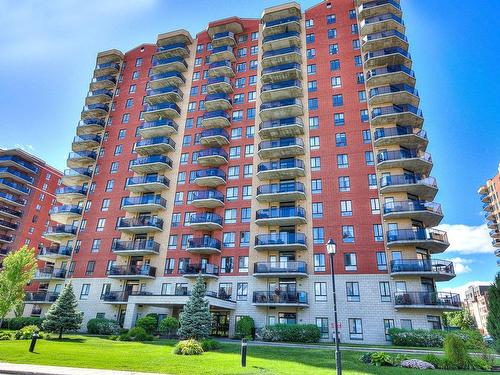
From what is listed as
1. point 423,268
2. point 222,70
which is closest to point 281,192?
point 423,268

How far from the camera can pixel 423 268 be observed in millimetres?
32906

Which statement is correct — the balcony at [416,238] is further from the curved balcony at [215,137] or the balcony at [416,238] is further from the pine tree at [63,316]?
the pine tree at [63,316]

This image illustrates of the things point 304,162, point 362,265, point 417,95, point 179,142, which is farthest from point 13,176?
point 417,95

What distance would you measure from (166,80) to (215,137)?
1552 cm

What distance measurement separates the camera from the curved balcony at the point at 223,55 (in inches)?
2073

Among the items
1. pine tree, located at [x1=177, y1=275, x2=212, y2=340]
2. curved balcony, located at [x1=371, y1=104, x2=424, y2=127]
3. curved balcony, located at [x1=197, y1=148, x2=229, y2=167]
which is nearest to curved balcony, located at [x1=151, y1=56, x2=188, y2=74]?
curved balcony, located at [x1=197, y1=148, x2=229, y2=167]

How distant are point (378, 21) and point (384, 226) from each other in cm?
2753

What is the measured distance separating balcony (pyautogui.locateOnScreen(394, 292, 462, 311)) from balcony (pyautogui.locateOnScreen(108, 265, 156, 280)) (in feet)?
92.0

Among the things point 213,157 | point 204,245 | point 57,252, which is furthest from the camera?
point 57,252

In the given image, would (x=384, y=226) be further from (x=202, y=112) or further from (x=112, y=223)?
(x=112, y=223)

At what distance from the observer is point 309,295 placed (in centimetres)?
3619

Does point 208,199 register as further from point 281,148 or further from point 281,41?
point 281,41

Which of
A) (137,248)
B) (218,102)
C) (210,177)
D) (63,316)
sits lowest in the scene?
(63,316)

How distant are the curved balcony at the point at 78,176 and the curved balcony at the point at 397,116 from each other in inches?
1660
